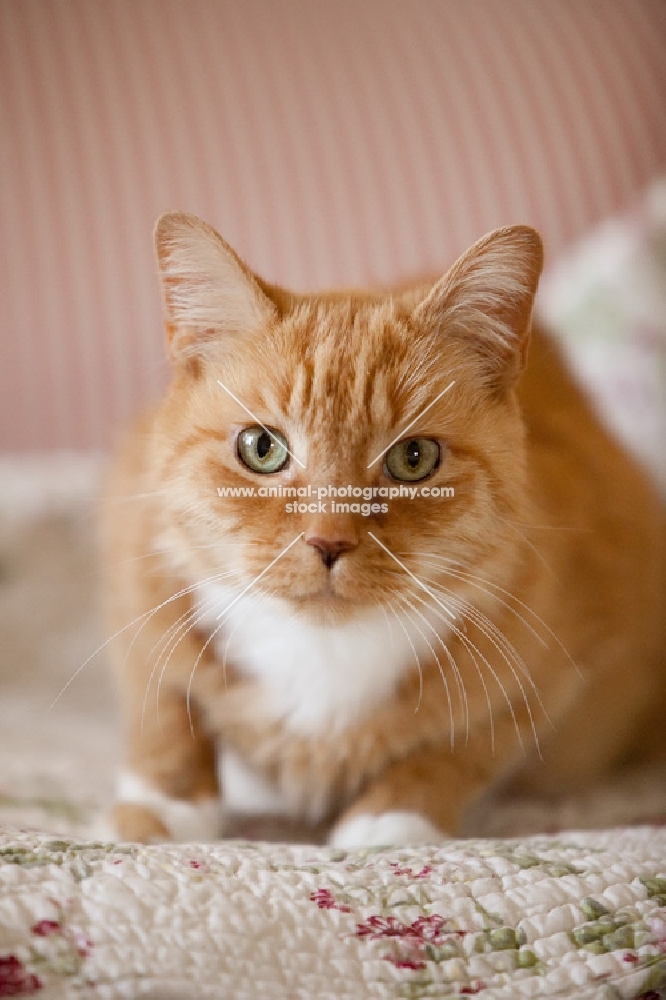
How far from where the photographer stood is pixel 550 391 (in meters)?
1.43

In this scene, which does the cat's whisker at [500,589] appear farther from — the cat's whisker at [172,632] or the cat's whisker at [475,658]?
the cat's whisker at [172,632]

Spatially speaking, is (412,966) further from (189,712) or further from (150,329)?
(150,329)

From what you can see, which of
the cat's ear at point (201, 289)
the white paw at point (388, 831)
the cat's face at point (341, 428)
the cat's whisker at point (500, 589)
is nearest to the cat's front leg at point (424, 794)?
the white paw at point (388, 831)

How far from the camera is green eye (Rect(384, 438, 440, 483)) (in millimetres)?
970

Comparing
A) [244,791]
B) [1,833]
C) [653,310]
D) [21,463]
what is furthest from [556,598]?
[21,463]

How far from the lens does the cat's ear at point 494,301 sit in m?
0.94

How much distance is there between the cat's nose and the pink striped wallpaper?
19.8 inches

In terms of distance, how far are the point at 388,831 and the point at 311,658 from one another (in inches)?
8.4

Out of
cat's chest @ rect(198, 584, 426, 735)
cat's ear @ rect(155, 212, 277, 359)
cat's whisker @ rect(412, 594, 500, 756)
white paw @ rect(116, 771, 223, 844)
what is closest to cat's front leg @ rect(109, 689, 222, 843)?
white paw @ rect(116, 771, 223, 844)

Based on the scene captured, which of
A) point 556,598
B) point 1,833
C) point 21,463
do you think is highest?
point 21,463

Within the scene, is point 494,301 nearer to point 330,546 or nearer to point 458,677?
point 330,546

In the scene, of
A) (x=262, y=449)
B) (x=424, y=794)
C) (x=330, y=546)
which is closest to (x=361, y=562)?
(x=330, y=546)

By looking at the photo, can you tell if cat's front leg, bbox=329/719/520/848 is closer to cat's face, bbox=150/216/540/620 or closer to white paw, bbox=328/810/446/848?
white paw, bbox=328/810/446/848

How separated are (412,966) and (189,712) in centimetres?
45
